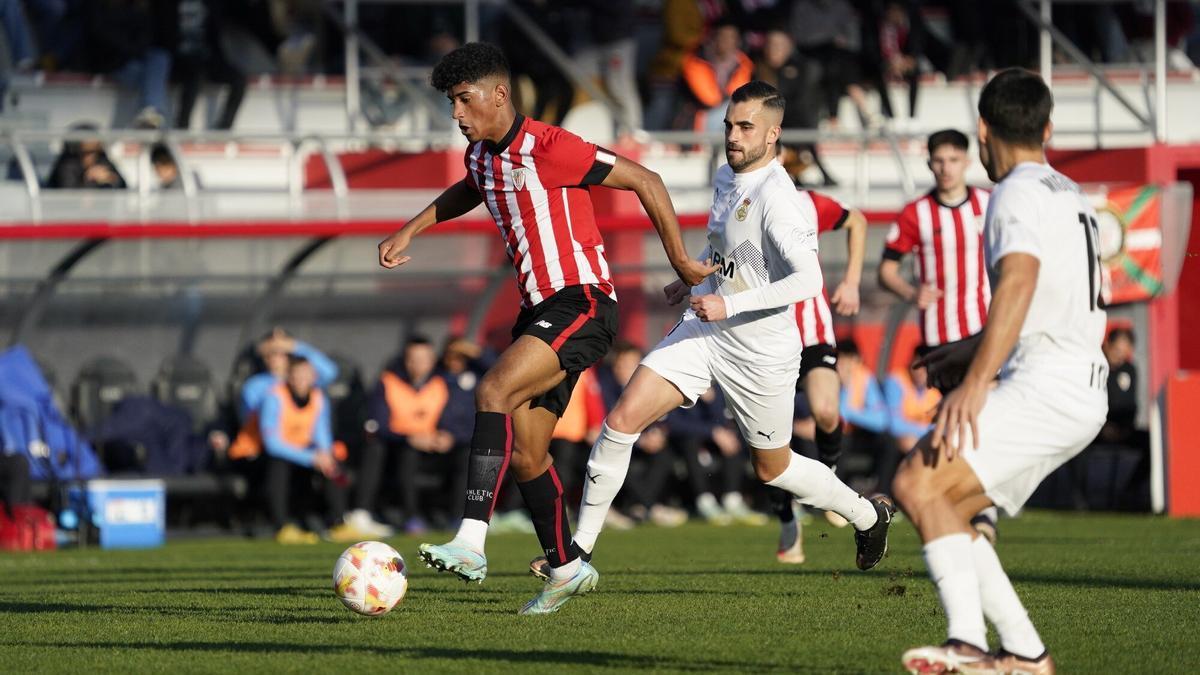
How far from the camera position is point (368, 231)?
15.1 metres

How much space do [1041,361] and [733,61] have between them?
45.9 feet

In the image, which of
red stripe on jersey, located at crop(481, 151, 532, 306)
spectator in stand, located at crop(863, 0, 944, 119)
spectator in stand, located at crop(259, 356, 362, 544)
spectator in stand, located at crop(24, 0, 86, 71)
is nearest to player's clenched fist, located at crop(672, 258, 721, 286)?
red stripe on jersey, located at crop(481, 151, 532, 306)

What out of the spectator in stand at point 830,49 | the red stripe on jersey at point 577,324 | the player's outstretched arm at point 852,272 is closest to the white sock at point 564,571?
the red stripe on jersey at point 577,324

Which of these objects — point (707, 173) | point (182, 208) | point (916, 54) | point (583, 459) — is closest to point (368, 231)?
point (182, 208)

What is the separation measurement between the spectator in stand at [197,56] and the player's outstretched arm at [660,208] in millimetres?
11091

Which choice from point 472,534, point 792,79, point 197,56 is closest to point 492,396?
point 472,534

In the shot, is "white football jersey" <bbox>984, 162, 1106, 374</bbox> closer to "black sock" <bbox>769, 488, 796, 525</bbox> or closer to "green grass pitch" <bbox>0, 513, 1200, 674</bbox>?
"green grass pitch" <bbox>0, 513, 1200, 674</bbox>

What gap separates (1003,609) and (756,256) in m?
3.02

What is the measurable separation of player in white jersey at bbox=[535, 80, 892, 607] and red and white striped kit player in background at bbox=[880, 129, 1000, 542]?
8.46 ft

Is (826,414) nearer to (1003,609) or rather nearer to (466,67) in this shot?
(466,67)

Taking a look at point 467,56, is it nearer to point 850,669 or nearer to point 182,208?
point 850,669

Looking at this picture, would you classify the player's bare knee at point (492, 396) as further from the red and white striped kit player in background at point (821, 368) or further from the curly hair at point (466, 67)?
the red and white striped kit player in background at point (821, 368)

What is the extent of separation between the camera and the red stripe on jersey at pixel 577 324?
7254mm

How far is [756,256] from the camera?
803 cm
